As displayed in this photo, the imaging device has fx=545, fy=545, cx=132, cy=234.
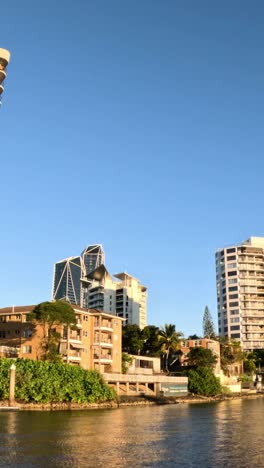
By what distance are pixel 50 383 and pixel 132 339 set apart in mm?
60333

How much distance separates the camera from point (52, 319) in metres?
92.2

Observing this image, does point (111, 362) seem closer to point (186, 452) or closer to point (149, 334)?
point (149, 334)

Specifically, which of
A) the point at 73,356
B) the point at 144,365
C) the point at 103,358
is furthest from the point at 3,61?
the point at 144,365

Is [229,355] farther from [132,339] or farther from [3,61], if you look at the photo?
[3,61]

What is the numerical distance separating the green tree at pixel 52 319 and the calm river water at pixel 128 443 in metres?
32.8

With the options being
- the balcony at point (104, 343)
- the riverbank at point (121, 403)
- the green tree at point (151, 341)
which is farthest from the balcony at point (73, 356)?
the green tree at point (151, 341)

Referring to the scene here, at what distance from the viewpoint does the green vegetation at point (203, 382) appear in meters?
121

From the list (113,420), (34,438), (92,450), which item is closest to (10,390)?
(113,420)

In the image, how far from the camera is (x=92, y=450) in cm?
3628

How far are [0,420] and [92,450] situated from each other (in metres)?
22.9

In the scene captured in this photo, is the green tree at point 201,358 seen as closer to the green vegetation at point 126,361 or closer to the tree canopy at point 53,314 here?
the green vegetation at point 126,361

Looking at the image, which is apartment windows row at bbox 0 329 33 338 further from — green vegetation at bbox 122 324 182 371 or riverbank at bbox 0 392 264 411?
green vegetation at bbox 122 324 182 371

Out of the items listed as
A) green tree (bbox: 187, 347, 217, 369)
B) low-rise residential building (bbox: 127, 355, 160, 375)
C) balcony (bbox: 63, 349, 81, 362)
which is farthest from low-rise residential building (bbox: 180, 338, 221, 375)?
balcony (bbox: 63, 349, 81, 362)

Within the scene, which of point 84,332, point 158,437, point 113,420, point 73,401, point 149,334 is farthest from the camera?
point 149,334
